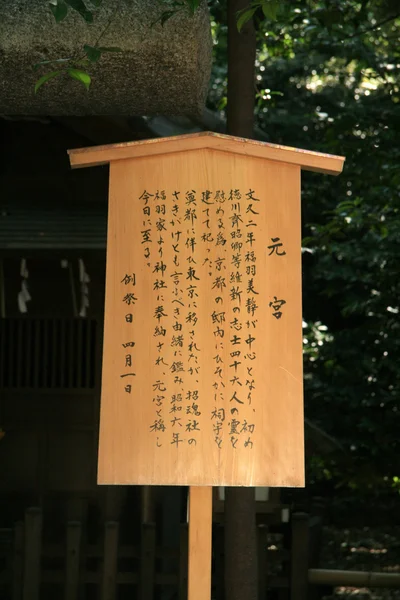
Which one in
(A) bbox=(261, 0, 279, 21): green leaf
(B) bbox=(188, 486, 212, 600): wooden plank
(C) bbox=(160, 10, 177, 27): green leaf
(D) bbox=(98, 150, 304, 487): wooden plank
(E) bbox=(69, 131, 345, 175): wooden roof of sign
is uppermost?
(C) bbox=(160, 10, 177, 27): green leaf

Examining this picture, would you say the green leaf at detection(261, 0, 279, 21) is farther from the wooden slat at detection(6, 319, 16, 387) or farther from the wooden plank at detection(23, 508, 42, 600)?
the wooden slat at detection(6, 319, 16, 387)

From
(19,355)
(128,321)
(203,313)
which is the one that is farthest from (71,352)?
(203,313)

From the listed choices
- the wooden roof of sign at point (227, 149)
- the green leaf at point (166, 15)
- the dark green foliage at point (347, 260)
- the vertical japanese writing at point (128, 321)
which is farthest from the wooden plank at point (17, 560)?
the dark green foliage at point (347, 260)

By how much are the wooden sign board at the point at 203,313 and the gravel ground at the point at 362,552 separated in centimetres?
567

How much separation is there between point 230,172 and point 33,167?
2819mm

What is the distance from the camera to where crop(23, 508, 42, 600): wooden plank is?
502 centimetres

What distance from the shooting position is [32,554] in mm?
5043

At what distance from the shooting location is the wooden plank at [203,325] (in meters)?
3.59

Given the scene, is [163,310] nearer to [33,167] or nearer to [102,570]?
[102,570]

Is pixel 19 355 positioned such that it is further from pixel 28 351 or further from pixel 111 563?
pixel 111 563

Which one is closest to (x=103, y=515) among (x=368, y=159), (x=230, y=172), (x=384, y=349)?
(x=230, y=172)

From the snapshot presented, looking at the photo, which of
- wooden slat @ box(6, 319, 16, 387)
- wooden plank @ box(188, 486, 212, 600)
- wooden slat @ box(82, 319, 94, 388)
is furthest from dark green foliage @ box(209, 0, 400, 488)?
wooden plank @ box(188, 486, 212, 600)

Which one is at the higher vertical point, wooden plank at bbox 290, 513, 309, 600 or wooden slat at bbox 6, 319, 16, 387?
wooden slat at bbox 6, 319, 16, 387

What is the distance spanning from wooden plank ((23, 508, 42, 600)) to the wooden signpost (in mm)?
1639
